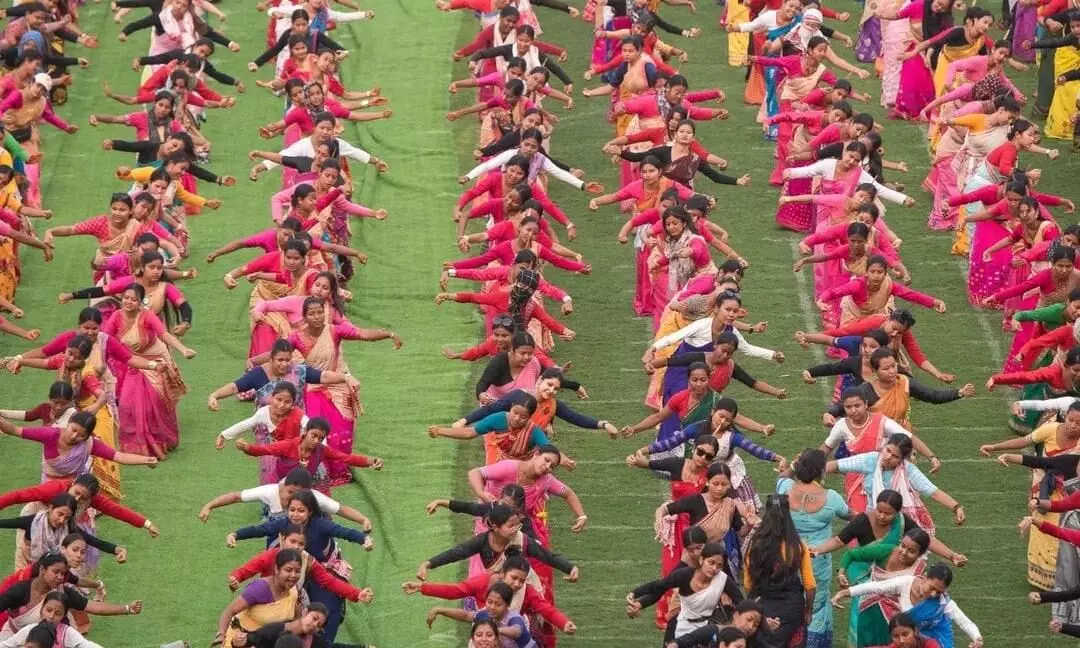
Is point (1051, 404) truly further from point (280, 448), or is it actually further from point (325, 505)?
point (280, 448)

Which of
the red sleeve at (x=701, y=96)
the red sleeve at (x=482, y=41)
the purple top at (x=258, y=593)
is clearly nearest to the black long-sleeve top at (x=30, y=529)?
the purple top at (x=258, y=593)

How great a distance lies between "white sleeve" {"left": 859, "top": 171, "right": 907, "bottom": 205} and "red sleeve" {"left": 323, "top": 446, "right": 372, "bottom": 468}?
6263 mm

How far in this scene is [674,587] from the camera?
1658cm

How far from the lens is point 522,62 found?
2591cm

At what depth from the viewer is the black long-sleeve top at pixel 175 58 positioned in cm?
2650

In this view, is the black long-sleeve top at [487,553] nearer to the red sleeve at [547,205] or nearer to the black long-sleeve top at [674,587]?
the black long-sleeve top at [674,587]

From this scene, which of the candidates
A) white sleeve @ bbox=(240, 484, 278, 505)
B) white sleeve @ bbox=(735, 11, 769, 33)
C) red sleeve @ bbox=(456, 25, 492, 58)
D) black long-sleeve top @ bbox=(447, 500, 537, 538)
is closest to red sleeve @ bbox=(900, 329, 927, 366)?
black long-sleeve top @ bbox=(447, 500, 537, 538)

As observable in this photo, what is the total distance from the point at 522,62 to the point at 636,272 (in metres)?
2.78

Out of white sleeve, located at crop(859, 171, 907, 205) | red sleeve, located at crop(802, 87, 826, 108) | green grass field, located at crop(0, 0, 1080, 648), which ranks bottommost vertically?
green grass field, located at crop(0, 0, 1080, 648)

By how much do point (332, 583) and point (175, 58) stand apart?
11.1m

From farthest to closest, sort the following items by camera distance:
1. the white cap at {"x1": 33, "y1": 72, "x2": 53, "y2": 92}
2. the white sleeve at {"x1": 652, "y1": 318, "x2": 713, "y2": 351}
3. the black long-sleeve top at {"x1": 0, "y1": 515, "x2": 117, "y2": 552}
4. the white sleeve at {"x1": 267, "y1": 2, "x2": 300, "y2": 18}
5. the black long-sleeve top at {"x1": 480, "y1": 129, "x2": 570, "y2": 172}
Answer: the white sleeve at {"x1": 267, "y1": 2, "x2": 300, "y2": 18} → the white cap at {"x1": 33, "y1": 72, "x2": 53, "y2": 92} → the black long-sleeve top at {"x1": 480, "y1": 129, "x2": 570, "y2": 172} → the white sleeve at {"x1": 652, "y1": 318, "x2": 713, "y2": 351} → the black long-sleeve top at {"x1": 0, "y1": 515, "x2": 117, "y2": 552}

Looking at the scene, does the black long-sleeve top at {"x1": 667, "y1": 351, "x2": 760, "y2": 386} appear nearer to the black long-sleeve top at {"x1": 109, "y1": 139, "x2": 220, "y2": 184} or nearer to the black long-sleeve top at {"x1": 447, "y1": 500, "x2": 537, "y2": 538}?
the black long-sleeve top at {"x1": 447, "y1": 500, "x2": 537, "y2": 538}

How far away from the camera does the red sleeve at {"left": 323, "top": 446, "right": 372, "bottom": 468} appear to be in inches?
731

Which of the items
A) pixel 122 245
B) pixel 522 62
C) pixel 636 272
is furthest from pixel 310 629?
pixel 522 62
